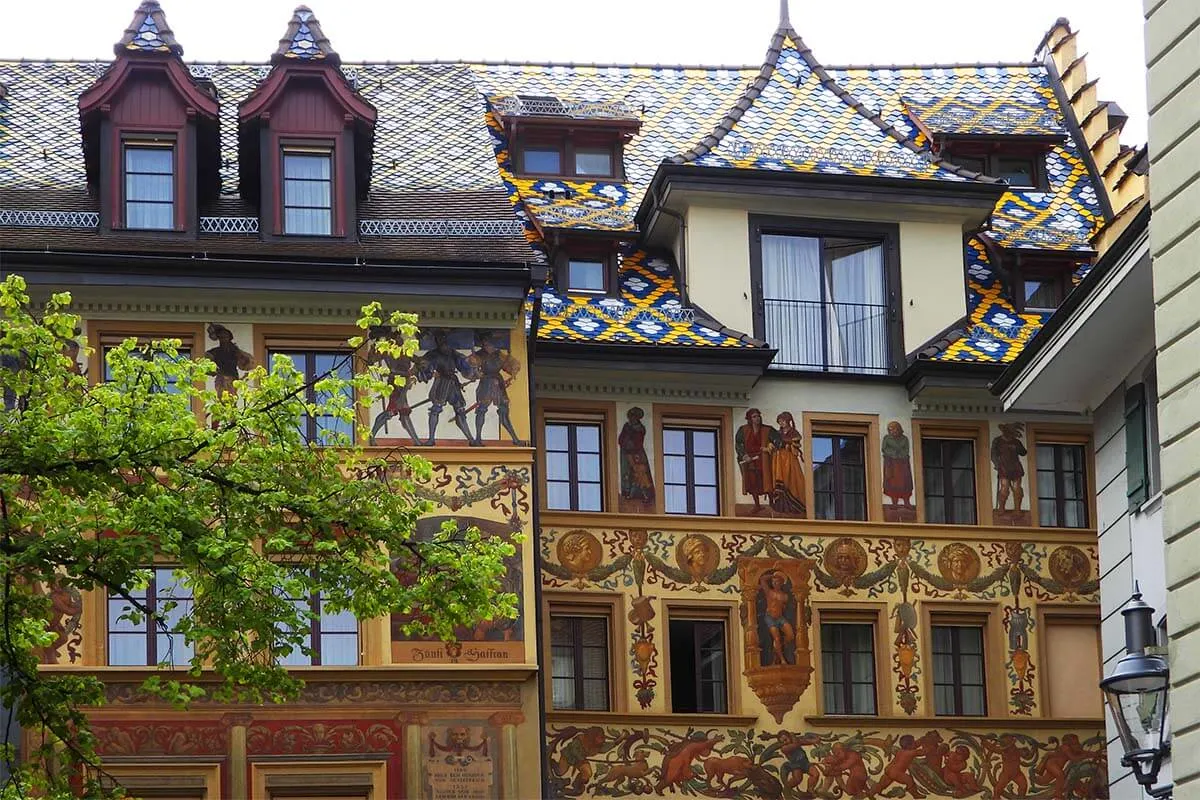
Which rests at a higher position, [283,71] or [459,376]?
[283,71]

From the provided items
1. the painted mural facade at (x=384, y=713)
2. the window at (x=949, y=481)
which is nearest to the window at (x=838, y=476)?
the window at (x=949, y=481)

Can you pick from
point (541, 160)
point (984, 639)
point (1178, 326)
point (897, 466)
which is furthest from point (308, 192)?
point (1178, 326)

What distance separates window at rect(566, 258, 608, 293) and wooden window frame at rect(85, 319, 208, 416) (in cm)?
605

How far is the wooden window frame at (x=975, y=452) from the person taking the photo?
116 ft

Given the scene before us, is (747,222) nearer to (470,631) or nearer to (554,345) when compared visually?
(554,345)

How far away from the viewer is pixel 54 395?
71.4 ft

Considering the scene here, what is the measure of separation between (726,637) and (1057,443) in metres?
5.49

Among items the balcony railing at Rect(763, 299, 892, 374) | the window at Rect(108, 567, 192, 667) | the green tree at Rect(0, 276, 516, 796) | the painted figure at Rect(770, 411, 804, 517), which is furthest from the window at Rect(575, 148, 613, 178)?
the green tree at Rect(0, 276, 516, 796)

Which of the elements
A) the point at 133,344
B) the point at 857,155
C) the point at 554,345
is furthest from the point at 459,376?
the point at 133,344

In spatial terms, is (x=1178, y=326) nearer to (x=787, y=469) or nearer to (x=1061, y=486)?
(x=787, y=469)

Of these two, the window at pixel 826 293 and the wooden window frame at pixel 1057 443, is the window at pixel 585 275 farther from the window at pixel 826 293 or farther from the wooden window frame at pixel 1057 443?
the wooden window frame at pixel 1057 443

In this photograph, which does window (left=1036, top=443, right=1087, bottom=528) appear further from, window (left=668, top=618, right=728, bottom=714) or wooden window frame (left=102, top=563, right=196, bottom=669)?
wooden window frame (left=102, top=563, right=196, bottom=669)

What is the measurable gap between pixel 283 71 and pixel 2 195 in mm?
3679

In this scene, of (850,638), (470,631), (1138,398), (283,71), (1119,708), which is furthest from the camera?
(850,638)
